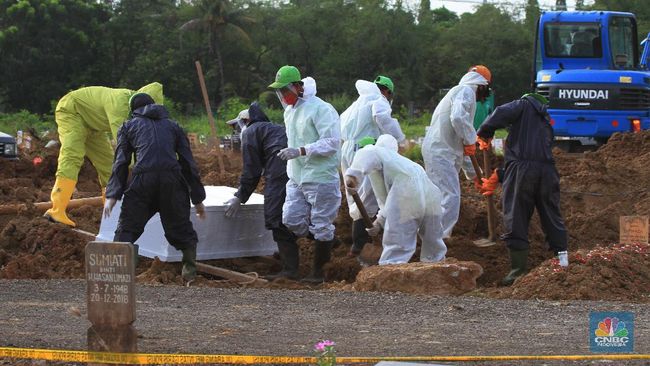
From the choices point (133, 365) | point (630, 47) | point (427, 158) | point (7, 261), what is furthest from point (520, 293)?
point (630, 47)

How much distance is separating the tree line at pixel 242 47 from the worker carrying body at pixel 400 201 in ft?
131

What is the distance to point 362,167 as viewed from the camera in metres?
11.1

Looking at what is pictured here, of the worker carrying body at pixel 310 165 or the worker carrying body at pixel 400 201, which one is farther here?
the worker carrying body at pixel 310 165

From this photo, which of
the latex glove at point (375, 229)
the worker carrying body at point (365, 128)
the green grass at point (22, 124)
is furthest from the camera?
the green grass at point (22, 124)

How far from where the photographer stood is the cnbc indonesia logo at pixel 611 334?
23.1 ft

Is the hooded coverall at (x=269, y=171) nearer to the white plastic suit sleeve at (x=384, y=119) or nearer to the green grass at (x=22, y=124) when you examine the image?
the white plastic suit sleeve at (x=384, y=119)

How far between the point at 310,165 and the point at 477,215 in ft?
10.5

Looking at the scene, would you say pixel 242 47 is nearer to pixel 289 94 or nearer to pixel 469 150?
pixel 469 150

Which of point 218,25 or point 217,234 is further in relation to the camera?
point 218,25

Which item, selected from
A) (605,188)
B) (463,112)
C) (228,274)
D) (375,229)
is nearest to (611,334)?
(375,229)

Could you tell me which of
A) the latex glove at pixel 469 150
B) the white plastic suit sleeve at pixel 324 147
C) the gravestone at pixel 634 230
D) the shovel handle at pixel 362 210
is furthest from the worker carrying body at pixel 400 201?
the gravestone at pixel 634 230

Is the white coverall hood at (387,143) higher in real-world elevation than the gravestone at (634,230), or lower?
higher

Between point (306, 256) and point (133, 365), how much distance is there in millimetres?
6618

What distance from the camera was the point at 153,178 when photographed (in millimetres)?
10641
